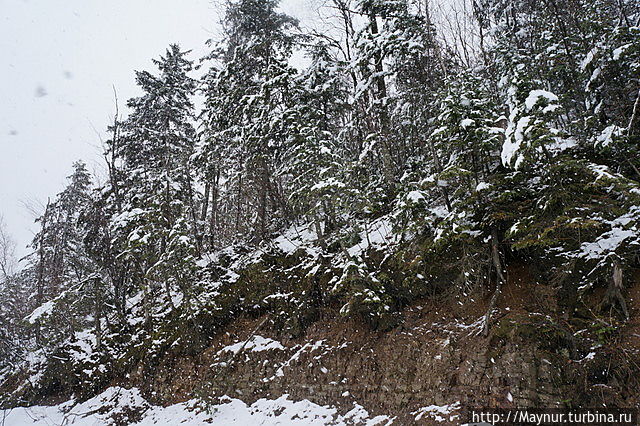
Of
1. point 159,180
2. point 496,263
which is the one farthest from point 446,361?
A: point 159,180

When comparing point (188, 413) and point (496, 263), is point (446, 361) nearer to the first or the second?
point (496, 263)

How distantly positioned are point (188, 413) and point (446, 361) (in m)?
7.74

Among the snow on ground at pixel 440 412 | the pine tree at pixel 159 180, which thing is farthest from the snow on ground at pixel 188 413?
the pine tree at pixel 159 180

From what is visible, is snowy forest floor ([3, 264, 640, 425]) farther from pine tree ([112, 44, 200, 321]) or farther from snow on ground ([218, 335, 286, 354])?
pine tree ([112, 44, 200, 321])

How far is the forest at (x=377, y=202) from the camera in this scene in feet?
17.8

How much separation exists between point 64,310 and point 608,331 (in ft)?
56.1

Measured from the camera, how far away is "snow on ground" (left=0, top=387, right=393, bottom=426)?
24.7 feet

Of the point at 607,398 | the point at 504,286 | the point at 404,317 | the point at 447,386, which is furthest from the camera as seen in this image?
the point at 404,317

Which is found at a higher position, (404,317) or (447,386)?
(404,317)

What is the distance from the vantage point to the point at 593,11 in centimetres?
793

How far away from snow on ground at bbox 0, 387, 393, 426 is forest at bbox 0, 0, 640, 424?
0.37m

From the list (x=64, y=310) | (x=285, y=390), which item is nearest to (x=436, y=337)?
(x=285, y=390)

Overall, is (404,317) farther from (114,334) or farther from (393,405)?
(114,334)

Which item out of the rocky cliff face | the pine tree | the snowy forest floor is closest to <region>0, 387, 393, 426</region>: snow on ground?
the snowy forest floor
